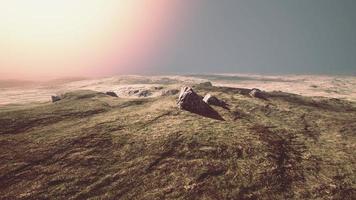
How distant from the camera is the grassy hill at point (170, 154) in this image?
2166 cm

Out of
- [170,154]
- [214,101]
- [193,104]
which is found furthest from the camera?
[214,101]

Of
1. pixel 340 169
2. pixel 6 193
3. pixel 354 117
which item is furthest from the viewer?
pixel 354 117

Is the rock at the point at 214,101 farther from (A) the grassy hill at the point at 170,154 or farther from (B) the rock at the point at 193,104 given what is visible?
(B) the rock at the point at 193,104

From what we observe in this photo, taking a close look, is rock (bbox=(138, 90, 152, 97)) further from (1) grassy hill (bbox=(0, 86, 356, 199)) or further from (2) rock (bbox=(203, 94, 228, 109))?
(1) grassy hill (bbox=(0, 86, 356, 199))

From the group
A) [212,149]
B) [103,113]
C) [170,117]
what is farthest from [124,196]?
[103,113]

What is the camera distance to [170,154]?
26.8 meters

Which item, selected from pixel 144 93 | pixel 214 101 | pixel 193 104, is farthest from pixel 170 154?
pixel 144 93

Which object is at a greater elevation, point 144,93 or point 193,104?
point 193,104

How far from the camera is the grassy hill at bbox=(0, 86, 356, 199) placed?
21.7m

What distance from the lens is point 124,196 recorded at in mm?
20625

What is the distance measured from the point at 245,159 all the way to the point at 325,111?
2557 centimetres

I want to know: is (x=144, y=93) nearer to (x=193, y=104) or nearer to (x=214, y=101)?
(x=214, y=101)

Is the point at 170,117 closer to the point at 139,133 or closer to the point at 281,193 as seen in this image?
the point at 139,133

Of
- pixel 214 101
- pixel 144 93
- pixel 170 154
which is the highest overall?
pixel 214 101
